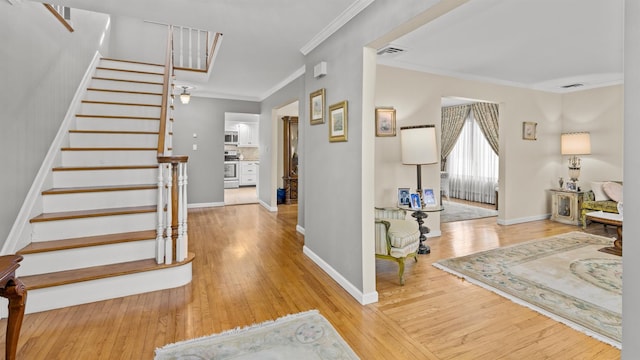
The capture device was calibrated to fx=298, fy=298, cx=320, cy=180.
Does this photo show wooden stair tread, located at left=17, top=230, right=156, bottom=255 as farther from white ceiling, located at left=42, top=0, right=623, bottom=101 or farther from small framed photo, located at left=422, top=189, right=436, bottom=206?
small framed photo, located at left=422, top=189, right=436, bottom=206

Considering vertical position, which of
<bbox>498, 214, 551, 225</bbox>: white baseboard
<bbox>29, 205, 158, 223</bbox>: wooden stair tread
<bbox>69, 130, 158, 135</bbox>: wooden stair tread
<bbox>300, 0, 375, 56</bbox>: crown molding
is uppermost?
<bbox>300, 0, 375, 56</bbox>: crown molding

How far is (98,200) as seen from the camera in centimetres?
303

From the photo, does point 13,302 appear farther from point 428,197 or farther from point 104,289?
point 428,197

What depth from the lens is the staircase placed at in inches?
95.2

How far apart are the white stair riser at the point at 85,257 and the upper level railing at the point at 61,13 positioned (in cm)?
229

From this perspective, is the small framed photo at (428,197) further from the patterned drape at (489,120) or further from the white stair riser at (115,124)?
the patterned drape at (489,120)

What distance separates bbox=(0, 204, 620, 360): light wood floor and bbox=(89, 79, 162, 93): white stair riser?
2.81 meters

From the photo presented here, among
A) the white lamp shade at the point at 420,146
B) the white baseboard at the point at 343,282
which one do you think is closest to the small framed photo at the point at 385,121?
the white lamp shade at the point at 420,146

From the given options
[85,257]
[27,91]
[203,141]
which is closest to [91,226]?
[85,257]

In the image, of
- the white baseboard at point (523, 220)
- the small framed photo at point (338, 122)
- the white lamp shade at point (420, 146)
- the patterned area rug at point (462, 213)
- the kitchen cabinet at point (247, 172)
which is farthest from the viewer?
the kitchen cabinet at point (247, 172)

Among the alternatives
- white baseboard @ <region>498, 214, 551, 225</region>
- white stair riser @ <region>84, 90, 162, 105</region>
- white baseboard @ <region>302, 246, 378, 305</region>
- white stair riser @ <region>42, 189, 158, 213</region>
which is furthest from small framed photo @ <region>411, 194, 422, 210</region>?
white stair riser @ <region>84, 90, 162, 105</region>

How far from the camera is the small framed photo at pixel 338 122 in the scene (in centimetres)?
275

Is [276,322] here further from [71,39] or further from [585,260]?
[71,39]

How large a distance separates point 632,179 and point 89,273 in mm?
3384
